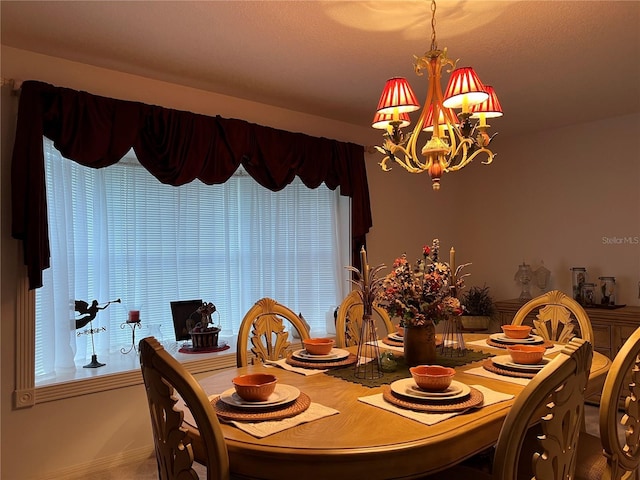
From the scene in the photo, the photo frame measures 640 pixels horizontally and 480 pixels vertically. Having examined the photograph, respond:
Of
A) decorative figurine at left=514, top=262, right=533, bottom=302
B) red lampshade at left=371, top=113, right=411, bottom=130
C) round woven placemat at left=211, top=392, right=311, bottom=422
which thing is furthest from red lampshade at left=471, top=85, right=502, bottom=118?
decorative figurine at left=514, top=262, right=533, bottom=302

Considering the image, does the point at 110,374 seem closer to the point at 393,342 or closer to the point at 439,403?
the point at 393,342

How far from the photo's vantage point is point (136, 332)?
11.2ft

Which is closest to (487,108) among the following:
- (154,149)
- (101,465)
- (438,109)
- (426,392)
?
(438,109)

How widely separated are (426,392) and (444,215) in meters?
3.69

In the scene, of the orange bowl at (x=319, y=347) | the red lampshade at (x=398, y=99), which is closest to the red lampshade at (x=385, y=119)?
the red lampshade at (x=398, y=99)

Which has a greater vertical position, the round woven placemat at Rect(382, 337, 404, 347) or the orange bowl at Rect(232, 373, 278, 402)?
the orange bowl at Rect(232, 373, 278, 402)

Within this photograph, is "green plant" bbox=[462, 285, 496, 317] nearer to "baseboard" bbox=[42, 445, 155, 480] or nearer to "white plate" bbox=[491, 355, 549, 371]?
"white plate" bbox=[491, 355, 549, 371]

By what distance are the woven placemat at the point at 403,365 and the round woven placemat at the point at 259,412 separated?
376 millimetres

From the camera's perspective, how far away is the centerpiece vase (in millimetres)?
2092

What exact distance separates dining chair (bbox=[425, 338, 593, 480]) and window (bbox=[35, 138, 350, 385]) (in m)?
2.59

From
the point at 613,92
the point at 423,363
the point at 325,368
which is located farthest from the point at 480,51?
the point at 325,368

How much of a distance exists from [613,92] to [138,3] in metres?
3.17

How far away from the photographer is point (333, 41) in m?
2.57

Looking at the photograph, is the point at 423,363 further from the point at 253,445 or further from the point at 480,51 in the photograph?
the point at 480,51
